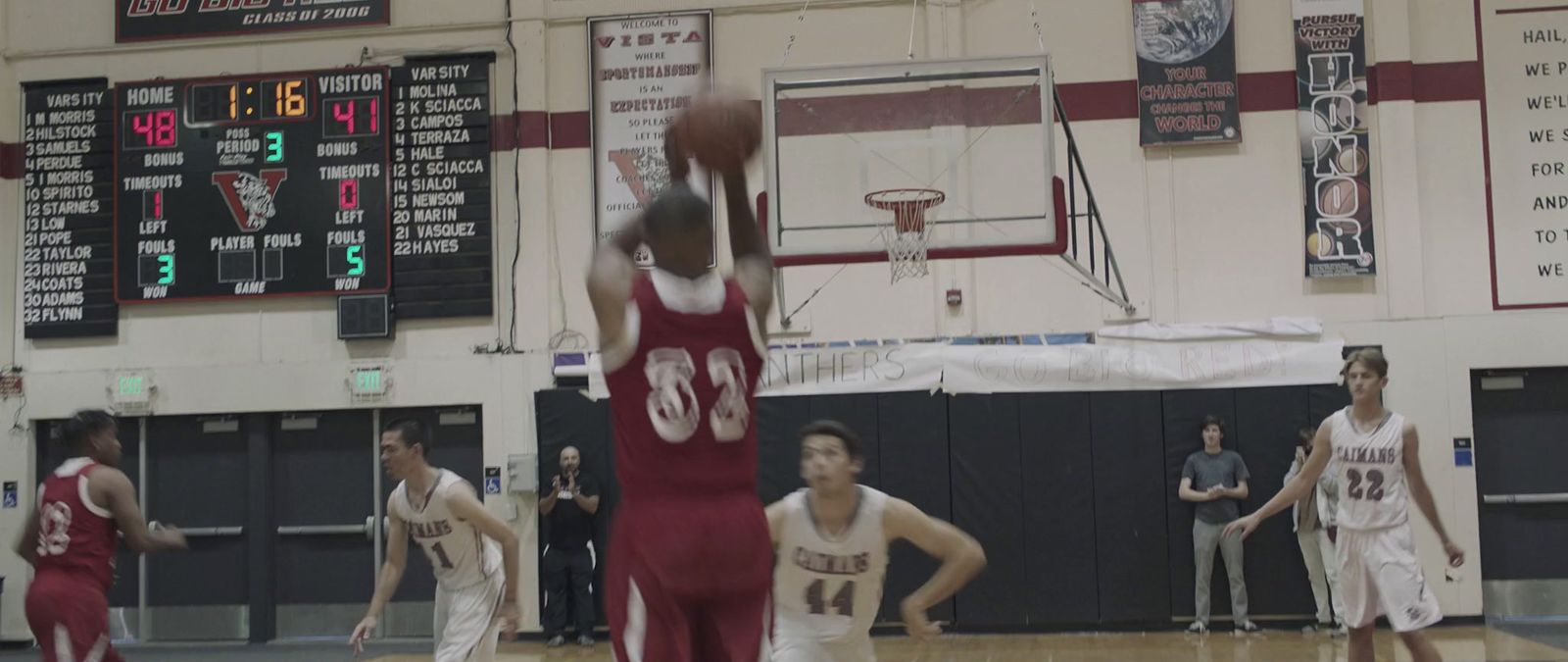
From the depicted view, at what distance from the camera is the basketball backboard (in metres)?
10.9

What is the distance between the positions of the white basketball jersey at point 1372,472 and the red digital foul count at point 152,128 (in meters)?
11.4

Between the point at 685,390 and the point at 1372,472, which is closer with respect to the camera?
the point at 685,390

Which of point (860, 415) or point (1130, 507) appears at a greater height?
point (860, 415)

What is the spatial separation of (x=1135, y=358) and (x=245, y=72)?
9109mm

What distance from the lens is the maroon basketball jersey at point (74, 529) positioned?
6.43 m

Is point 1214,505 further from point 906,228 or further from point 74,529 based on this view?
point 74,529

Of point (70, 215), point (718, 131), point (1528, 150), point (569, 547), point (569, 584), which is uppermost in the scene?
point (1528, 150)

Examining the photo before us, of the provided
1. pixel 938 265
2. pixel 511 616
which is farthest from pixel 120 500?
pixel 938 265

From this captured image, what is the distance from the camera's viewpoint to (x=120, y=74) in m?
14.4

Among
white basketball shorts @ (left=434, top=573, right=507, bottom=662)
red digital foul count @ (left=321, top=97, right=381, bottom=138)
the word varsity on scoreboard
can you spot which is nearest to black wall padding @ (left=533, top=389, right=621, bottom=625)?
the word varsity on scoreboard

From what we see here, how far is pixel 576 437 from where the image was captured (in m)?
13.5

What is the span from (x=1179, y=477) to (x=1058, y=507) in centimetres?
112

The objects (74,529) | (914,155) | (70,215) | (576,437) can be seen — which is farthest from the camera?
(70,215)

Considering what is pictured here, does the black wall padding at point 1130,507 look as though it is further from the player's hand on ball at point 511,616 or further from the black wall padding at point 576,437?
the player's hand on ball at point 511,616
